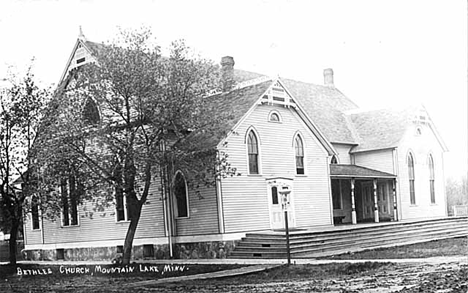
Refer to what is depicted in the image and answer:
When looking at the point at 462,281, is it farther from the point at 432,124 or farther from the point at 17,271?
the point at 432,124

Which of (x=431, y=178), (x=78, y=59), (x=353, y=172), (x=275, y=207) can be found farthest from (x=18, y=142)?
(x=431, y=178)

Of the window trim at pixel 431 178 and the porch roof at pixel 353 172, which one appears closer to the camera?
the porch roof at pixel 353 172

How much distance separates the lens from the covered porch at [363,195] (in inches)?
1067

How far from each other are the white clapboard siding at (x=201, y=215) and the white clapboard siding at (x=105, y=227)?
772 mm

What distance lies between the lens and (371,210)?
2953 cm

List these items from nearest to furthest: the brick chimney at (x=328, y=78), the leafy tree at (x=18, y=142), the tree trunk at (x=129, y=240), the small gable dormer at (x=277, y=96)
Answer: the leafy tree at (x=18, y=142), the tree trunk at (x=129, y=240), the small gable dormer at (x=277, y=96), the brick chimney at (x=328, y=78)

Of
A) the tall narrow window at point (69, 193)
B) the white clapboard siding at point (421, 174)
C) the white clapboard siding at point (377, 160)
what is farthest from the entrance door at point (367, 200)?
the tall narrow window at point (69, 193)

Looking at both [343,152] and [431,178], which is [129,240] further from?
[431,178]

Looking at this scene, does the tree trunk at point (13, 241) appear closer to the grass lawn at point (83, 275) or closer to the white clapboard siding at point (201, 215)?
the grass lawn at point (83, 275)

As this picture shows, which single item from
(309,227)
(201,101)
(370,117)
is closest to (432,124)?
(370,117)

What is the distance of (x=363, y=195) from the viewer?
29.7 meters

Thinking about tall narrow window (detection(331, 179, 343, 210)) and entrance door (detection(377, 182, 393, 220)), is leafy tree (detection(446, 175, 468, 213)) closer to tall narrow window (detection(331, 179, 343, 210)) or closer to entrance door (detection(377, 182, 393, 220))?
entrance door (detection(377, 182, 393, 220))

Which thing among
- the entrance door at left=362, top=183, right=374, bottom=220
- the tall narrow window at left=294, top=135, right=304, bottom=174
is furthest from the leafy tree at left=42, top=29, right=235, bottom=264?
the entrance door at left=362, top=183, right=374, bottom=220

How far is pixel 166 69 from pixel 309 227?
27.3ft
